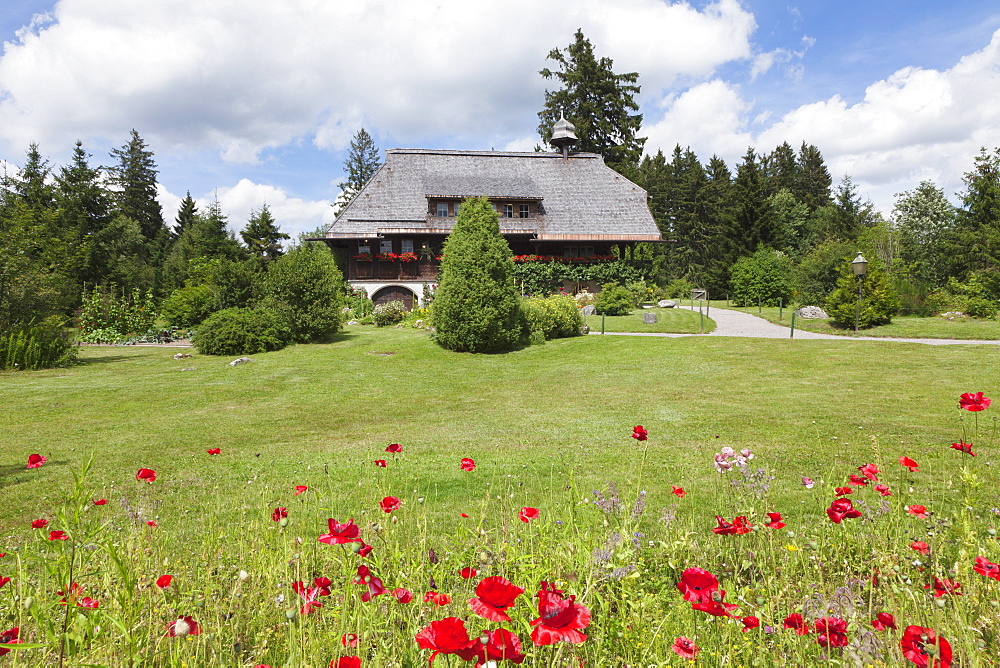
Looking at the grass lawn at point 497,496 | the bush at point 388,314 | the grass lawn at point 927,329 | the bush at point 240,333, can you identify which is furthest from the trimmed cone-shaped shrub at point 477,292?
the grass lawn at point 927,329

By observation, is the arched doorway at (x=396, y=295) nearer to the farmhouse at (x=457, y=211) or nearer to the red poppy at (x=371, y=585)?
the farmhouse at (x=457, y=211)

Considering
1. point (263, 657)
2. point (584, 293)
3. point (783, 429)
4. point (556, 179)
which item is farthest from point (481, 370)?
point (556, 179)

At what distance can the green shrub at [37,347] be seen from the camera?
45.4 ft

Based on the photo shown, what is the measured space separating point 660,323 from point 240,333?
15766 mm

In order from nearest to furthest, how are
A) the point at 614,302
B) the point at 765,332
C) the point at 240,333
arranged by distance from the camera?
the point at 240,333 → the point at 765,332 → the point at 614,302

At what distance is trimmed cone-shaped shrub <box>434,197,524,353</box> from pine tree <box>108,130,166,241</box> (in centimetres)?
5603

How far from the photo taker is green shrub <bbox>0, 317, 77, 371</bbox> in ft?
45.4

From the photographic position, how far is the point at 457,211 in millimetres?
32312

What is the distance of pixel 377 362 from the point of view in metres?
14.6

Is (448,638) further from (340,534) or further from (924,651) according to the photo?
(924,651)

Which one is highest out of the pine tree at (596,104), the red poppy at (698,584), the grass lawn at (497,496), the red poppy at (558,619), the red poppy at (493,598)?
the pine tree at (596,104)

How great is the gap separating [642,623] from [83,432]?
887 cm

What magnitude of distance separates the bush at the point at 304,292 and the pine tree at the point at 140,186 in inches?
2026

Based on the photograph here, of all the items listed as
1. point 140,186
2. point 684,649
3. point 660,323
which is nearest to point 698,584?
point 684,649
